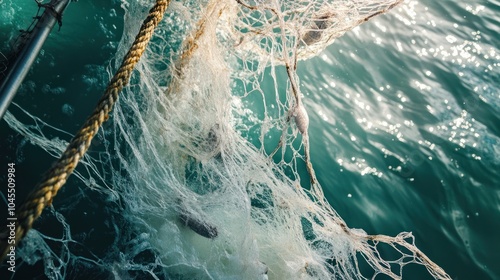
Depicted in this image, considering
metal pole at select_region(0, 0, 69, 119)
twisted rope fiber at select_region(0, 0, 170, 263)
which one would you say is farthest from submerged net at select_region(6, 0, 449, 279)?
twisted rope fiber at select_region(0, 0, 170, 263)

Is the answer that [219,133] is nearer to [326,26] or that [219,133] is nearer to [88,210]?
[326,26]

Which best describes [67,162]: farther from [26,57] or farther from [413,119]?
[413,119]

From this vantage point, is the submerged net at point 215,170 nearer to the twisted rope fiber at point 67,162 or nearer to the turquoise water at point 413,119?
the twisted rope fiber at point 67,162

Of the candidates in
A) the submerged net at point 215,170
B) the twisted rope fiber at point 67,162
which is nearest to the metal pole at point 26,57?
the twisted rope fiber at point 67,162

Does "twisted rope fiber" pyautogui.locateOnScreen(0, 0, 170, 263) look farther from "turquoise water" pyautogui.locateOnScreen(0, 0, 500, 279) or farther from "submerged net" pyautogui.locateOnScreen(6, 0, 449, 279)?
"turquoise water" pyautogui.locateOnScreen(0, 0, 500, 279)

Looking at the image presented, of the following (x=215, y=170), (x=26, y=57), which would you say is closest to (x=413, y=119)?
(x=215, y=170)

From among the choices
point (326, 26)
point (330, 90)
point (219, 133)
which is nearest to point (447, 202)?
point (330, 90)
